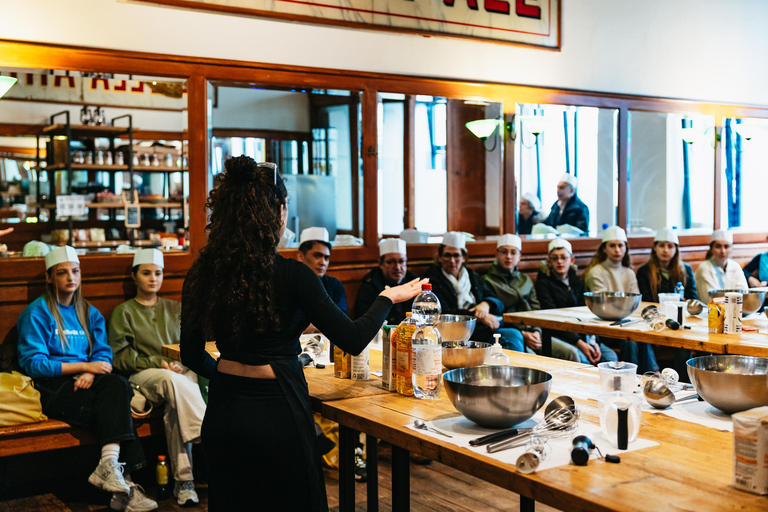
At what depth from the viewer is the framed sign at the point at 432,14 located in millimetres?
4883

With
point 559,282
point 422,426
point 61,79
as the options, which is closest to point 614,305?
point 559,282

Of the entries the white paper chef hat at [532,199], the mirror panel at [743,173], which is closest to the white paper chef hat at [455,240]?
the white paper chef hat at [532,199]

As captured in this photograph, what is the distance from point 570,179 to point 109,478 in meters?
4.48

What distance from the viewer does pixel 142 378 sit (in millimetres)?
4023

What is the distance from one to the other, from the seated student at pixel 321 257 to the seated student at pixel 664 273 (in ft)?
8.33

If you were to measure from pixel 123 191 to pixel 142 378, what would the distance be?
2359 millimetres

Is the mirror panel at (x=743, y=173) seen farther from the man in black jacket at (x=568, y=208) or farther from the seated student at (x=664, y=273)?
the man in black jacket at (x=568, y=208)

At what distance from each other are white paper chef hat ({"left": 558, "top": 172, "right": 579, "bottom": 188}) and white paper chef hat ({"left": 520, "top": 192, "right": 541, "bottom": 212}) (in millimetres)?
363

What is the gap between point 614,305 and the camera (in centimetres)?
409

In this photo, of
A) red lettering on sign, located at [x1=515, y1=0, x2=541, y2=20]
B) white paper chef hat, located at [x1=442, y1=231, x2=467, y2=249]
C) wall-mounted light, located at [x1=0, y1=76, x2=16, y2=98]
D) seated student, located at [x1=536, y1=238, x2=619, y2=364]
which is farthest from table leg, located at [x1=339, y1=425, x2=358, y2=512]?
red lettering on sign, located at [x1=515, y1=0, x2=541, y2=20]

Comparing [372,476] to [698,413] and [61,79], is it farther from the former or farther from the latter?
[61,79]

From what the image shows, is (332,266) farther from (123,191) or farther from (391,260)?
(123,191)

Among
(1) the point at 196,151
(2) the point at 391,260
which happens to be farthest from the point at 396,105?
(1) the point at 196,151

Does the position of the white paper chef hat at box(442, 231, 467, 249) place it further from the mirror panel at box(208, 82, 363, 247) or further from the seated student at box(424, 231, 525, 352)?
the mirror panel at box(208, 82, 363, 247)
